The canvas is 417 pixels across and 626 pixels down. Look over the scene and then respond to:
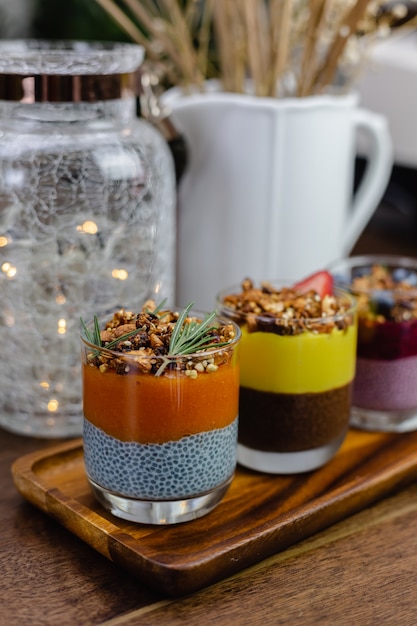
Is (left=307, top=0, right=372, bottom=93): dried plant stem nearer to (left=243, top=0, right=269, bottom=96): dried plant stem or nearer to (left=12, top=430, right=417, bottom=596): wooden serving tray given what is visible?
(left=243, top=0, right=269, bottom=96): dried plant stem

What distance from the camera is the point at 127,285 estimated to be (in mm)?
806

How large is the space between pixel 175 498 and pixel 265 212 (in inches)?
15.2

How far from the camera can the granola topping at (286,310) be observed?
685mm

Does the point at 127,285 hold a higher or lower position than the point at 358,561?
higher

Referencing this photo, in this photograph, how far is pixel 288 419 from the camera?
706 millimetres

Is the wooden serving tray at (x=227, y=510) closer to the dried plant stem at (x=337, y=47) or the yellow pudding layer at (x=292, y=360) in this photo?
the yellow pudding layer at (x=292, y=360)

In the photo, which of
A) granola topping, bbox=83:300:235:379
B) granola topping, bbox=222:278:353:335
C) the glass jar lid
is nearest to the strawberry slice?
granola topping, bbox=222:278:353:335

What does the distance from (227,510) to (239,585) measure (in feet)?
0.26

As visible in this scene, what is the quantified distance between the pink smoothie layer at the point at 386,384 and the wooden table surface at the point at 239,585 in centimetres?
14

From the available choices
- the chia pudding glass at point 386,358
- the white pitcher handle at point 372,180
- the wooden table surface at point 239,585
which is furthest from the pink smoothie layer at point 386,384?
the white pitcher handle at point 372,180

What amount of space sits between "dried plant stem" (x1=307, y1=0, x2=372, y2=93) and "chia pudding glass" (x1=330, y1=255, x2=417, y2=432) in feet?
0.74

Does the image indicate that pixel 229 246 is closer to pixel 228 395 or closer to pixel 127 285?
pixel 127 285

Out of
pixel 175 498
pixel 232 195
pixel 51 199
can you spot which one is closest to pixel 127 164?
pixel 51 199

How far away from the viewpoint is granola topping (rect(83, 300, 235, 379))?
23.5 inches
